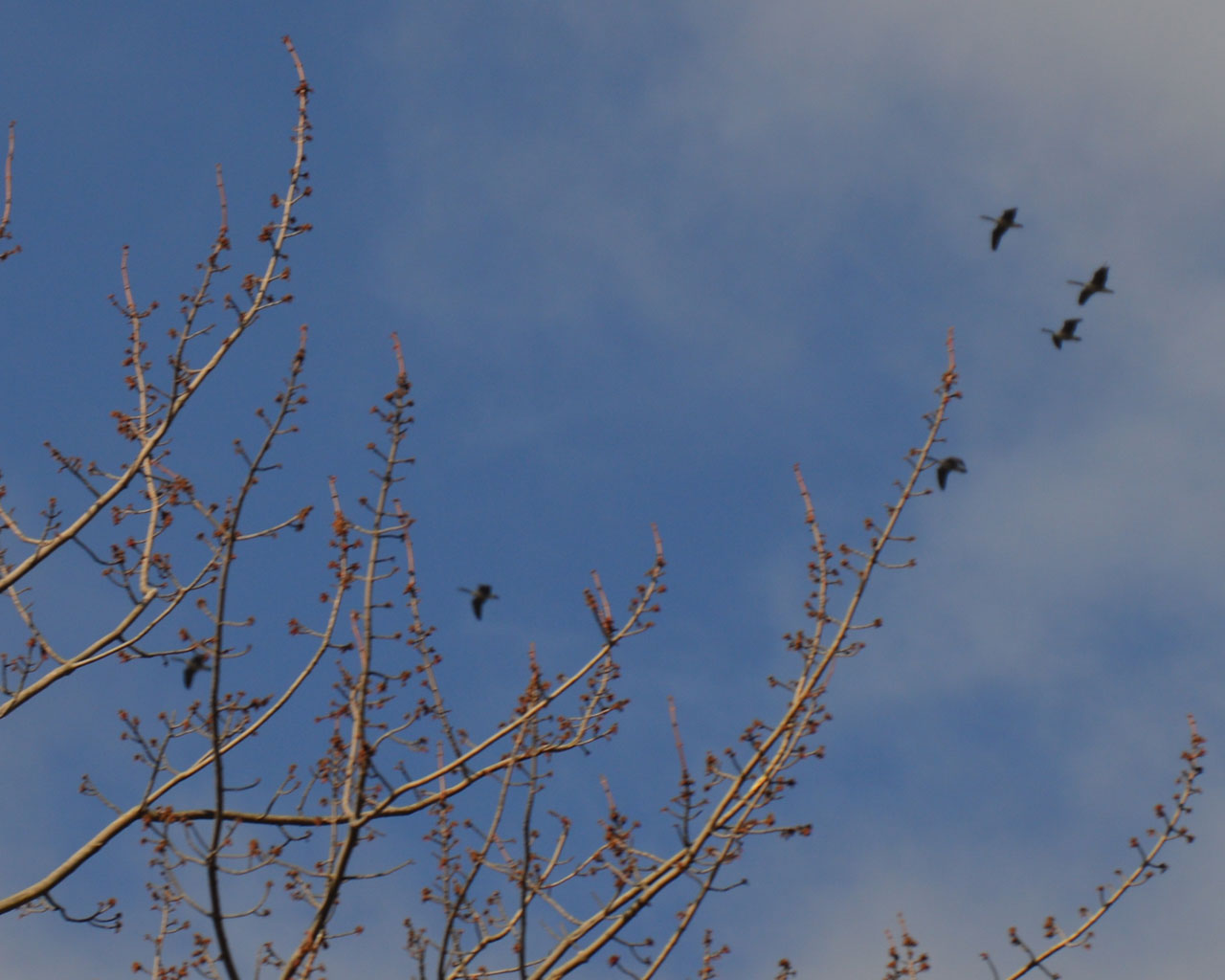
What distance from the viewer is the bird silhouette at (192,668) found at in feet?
26.1

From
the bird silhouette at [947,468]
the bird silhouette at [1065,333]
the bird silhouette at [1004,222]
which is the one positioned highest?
the bird silhouette at [1004,222]

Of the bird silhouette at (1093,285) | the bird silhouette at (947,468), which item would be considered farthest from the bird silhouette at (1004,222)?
the bird silhouette at (947,468)

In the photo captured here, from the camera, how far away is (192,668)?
319 inches

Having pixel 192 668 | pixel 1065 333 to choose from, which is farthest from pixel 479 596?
Answer: pixel 1065 333

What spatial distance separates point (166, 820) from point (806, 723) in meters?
3.64

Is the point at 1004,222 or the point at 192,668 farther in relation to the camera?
the point at 1004,222

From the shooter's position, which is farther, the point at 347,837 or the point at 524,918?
the point at 347,837

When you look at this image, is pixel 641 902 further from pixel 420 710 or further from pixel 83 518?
pixel 83 518

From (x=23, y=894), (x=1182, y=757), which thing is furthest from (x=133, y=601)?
(x=1182, y=757)

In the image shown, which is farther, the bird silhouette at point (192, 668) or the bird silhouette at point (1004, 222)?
the bird silhouette at point (1004, 222)

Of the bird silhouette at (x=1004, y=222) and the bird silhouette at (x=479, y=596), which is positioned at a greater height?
the bird silhouette at (x=1004, y=222)

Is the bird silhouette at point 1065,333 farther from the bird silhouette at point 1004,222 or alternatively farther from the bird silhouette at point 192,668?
the bird silhouette at point 192,668

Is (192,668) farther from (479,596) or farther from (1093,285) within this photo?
(1093,285)

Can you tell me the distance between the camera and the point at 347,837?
6.87 m
